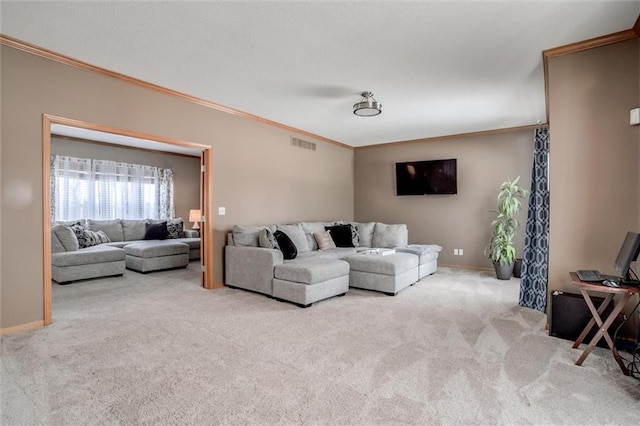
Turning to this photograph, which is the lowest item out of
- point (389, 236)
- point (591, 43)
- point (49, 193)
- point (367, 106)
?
point (389, 236)

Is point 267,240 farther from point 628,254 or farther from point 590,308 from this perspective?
point 628,254

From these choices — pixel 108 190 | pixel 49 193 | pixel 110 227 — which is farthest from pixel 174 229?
pixel 49 193

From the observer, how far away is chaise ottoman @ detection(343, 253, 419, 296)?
4.31m

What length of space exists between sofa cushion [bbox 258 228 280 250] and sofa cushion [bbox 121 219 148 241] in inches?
148

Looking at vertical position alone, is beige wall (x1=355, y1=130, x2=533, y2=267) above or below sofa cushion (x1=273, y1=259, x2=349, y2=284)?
above

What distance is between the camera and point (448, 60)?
3238 millimetres

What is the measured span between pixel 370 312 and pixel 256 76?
2.81m

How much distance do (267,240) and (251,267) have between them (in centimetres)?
40

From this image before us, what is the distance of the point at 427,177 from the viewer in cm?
655

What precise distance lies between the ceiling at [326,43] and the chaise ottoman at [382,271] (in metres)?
2.08

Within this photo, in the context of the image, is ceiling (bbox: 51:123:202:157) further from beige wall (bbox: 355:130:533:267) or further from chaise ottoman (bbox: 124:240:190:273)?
beige wall (bbox: 355:130:533:267)

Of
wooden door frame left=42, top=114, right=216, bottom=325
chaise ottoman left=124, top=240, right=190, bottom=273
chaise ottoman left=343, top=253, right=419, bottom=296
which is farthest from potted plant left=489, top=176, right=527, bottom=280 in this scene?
chaise ottoman left=124, top=240, right=190, bottom=273

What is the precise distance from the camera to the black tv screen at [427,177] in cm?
629

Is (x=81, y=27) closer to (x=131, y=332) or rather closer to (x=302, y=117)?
(x=131, y=332)
